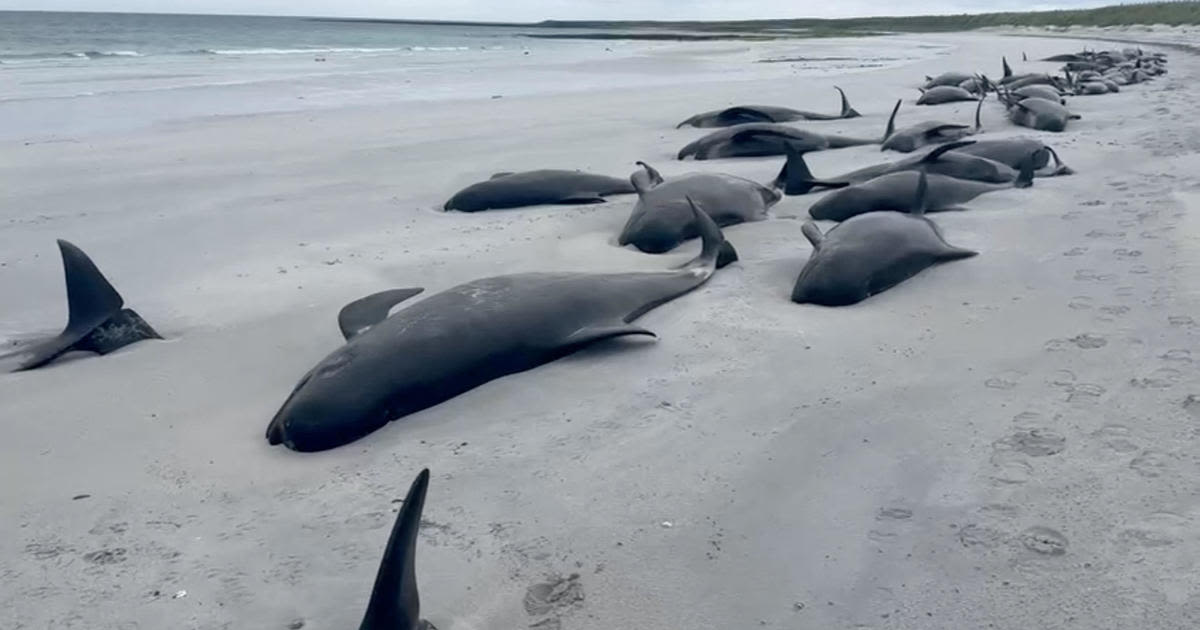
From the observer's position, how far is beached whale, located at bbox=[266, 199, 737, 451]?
11.3ft

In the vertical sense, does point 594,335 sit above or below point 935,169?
above

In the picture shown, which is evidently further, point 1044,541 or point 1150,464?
point 1150,464

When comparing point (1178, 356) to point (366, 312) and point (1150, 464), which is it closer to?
point (1150, 464)

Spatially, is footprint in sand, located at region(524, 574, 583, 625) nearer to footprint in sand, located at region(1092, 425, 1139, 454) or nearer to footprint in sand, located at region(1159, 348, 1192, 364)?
footprint in sand, located at region(1092, 425, 1139, 454)

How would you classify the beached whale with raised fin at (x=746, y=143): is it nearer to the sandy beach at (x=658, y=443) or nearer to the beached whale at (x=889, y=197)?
the sandy beach at (x=658, y=443)

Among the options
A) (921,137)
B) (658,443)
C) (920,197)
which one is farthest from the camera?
(921,137)

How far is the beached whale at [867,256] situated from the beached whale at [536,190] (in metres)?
2.43

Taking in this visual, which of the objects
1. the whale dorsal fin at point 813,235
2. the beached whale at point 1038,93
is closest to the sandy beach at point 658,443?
the whale dorsal fin at point 813,235

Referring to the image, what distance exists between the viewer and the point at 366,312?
432 cm

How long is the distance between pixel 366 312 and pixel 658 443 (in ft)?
5.20

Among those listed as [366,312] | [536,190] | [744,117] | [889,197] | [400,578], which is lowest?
[744,117]

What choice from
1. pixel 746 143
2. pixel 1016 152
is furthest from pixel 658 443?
pixel 746 143

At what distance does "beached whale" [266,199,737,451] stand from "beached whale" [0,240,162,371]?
98cm

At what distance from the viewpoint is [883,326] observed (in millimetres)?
4270
